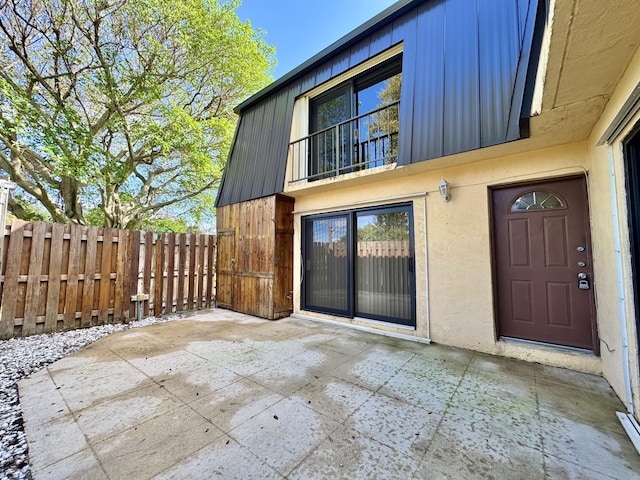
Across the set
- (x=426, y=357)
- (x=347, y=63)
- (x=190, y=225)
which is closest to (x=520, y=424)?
(x=426, y=357)

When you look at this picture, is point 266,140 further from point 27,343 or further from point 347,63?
point 27,343

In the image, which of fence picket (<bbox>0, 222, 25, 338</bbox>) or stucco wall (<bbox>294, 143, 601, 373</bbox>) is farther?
fence picket (<bbox>0, 222, 25, 338</bbox>)

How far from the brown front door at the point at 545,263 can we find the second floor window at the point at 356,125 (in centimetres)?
189

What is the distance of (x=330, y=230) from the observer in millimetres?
4840

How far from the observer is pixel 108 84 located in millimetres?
6445

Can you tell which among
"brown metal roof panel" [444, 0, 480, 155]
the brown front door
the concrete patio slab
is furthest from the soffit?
the concrete patio slab

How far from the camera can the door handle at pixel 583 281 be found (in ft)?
9.00

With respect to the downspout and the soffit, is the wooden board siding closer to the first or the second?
the soffit

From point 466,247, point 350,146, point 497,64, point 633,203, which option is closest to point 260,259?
point 350,146

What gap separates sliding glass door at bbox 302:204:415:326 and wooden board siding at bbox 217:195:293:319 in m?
0.43

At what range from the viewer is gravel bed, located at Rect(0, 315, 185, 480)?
1.45 metres

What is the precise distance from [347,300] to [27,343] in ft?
15.2

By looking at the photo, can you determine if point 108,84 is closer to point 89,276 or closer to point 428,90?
point 89,276

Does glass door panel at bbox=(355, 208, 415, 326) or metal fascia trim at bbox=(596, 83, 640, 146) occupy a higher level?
metal fascia trim at bbox=(596, 83, 640, 146)
